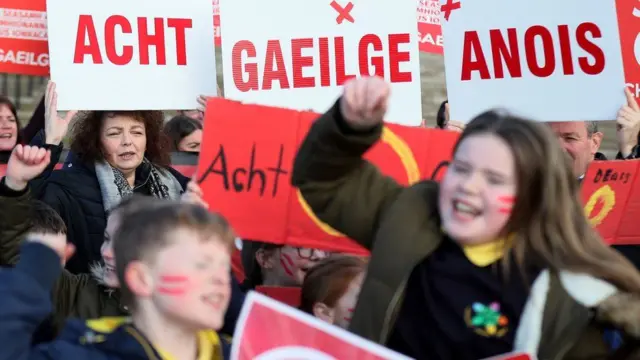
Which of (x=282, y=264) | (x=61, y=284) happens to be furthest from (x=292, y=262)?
(x=61, y=284)

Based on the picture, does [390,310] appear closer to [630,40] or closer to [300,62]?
[300,62]

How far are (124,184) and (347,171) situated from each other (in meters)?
2.01

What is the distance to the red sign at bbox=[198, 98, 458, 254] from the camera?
3.41 metres

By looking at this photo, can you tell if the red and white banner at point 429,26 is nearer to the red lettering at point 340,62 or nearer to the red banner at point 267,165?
the red lettering at point 340,62

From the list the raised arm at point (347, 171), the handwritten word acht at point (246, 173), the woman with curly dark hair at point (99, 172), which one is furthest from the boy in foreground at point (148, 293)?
the woman with curly dark hair at point (99, 172)

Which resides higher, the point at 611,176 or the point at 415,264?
the point at 611,176

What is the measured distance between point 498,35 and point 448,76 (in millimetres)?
271

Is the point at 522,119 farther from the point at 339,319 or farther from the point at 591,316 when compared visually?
the point at 339,319

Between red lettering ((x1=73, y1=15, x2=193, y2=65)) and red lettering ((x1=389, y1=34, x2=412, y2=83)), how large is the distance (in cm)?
85

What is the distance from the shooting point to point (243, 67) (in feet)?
13.0

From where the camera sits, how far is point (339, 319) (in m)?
3.35

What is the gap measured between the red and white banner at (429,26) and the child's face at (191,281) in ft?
10.7

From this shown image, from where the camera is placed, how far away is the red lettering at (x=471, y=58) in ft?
13.6

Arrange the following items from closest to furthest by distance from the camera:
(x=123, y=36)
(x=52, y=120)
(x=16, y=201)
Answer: (x=16, y=201) → (x=52, y=120) → (x=123, y=36)
